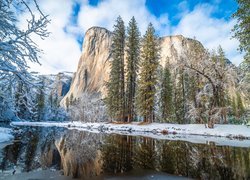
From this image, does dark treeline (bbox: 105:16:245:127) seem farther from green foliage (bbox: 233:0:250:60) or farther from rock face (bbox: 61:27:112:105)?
rock face (bbox: 61:27:112:105)

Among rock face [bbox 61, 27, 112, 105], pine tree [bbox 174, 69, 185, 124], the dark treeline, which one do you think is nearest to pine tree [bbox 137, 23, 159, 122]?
the dark treeline

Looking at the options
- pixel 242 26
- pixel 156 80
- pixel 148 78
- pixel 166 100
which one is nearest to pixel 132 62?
pixel 148 78

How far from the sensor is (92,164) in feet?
17.7

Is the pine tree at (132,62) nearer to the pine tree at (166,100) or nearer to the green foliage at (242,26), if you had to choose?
the pine tree at (166,100)

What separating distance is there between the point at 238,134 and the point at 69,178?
13.3 meters

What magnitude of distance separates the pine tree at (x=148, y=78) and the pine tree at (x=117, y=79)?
9.75 ft

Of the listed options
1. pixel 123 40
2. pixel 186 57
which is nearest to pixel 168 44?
pixel 123 40

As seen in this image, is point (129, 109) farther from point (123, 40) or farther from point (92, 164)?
point (92, 164)

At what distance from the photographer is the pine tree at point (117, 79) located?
26.6m

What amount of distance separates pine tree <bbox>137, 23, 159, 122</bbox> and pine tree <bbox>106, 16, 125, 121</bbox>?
2.97 m

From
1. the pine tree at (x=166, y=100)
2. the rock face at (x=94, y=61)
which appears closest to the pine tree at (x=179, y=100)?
the pine tree at (x=166, y=100)

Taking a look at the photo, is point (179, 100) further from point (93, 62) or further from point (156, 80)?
point (93, 62)

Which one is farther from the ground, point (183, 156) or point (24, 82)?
point (24, 82)

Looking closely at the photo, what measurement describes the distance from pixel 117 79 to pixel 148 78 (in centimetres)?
497
